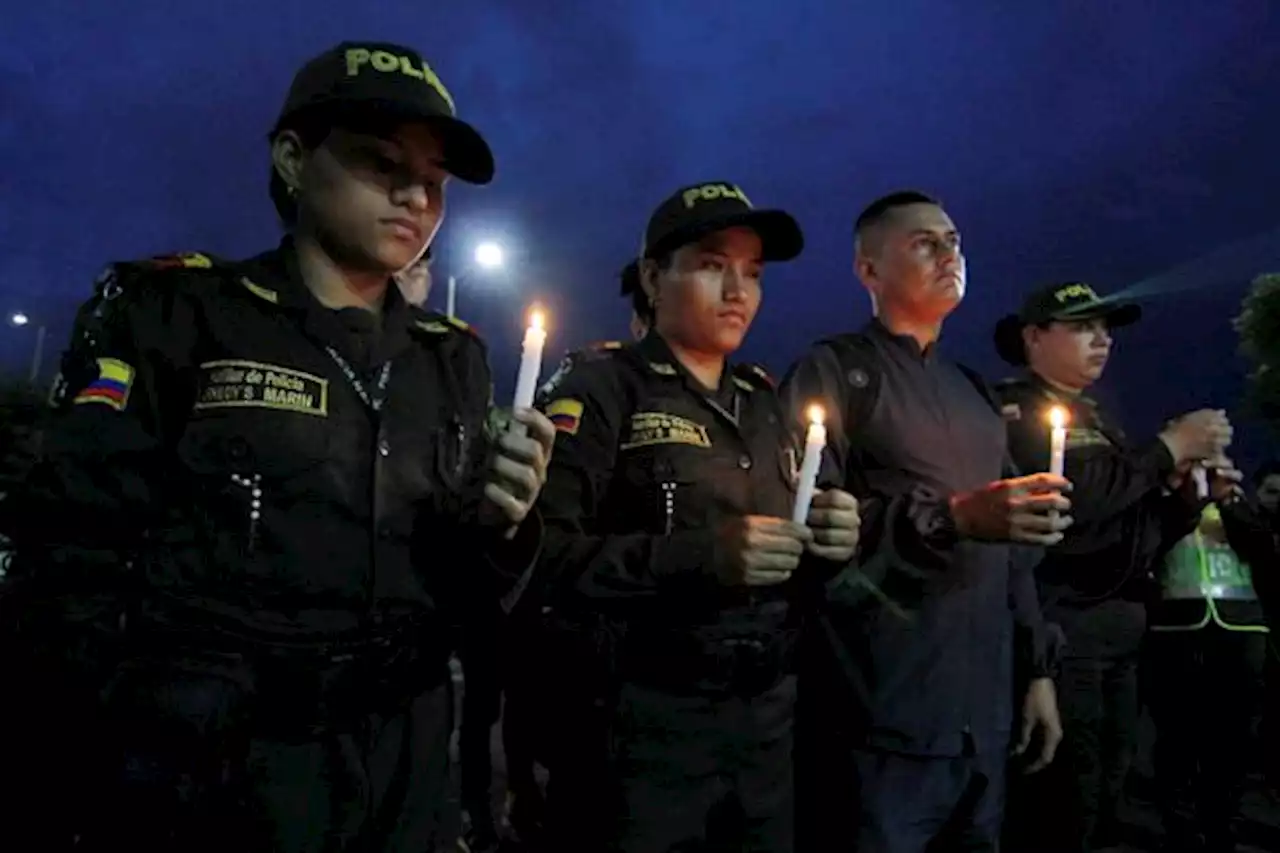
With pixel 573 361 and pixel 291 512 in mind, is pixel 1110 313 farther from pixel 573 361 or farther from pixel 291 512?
pixel 291 512

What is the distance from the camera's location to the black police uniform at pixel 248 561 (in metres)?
1.94

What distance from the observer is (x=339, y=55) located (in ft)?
8.32

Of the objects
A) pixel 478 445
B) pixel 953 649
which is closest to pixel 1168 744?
pixel 953 649

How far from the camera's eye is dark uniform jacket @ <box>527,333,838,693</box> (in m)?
3.20

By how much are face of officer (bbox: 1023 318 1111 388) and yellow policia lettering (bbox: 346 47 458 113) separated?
4.33m

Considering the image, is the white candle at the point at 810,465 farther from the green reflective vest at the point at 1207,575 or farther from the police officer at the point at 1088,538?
the green reflective vest at the point at 1207,575

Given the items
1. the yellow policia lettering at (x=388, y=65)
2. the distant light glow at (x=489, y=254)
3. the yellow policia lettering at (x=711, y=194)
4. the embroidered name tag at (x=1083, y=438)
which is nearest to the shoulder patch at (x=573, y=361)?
the yellow policia lettering at (x=711, y=194)

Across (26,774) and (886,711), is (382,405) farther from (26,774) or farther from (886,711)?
(886,711)

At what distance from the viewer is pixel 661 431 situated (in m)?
3.52

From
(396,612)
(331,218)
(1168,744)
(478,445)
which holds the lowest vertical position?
(1168,744)

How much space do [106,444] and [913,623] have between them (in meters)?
2.71

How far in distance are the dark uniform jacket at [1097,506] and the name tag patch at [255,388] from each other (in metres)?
3.44

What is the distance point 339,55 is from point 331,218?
1.46 ft

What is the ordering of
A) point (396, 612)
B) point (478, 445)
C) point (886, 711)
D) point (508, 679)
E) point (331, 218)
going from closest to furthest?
point (396, 612) < point (331, 218) < point (478, 445) < point (886, 711) < point (508, 679)
